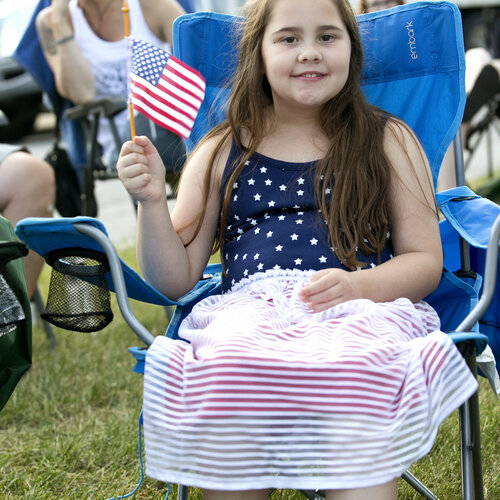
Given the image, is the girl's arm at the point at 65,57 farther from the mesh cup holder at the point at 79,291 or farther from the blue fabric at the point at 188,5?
the mesh cup holder at the point at 79,291

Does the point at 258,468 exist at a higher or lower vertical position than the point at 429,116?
lower

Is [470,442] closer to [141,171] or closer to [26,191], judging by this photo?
[141,171]

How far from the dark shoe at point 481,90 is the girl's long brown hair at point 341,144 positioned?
227 centimetres

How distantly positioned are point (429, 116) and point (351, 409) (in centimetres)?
112

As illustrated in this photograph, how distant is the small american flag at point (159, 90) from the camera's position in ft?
6.48

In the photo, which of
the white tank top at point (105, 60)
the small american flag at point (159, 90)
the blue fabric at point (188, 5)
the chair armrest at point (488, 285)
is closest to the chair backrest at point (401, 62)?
the small american flag at point (159, 90)

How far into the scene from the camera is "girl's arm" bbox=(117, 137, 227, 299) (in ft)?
6.02

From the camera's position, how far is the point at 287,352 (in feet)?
4.83

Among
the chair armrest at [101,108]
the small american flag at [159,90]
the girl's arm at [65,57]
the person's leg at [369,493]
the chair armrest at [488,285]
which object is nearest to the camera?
the person's leg at [369,493]

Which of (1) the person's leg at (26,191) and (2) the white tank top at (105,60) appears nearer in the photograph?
(1) the person's leg at (26,191)

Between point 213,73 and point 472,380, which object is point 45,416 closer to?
point 213,73

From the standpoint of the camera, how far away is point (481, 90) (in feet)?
14.1

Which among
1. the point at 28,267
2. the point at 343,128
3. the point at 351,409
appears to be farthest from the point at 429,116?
the point at 28,267

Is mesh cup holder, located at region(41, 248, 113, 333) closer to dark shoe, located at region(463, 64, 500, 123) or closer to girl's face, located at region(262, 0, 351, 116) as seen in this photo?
girl's face, located at region(262, 0, 351, 116)
